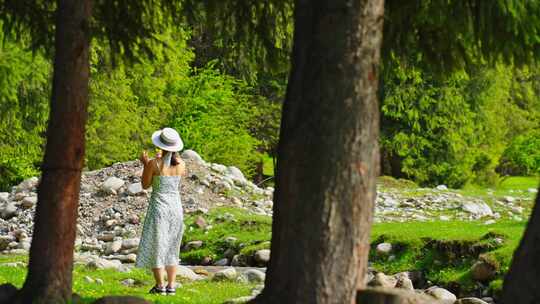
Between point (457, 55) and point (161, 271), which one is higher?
point (457, 55)

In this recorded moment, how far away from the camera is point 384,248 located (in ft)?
61.4

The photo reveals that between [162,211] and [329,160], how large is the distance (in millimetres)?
6750

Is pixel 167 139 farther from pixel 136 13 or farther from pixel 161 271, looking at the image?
pixel 136 13

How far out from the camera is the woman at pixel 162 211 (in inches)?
542

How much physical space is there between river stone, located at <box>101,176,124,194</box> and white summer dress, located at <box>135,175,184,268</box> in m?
12.9

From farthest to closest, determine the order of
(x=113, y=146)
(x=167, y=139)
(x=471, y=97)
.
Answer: (x=471, y=97) < (x=113, y=146) < (x=167, y=139)

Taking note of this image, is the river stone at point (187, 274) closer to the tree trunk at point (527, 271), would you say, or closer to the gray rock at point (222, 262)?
the gray rock at point (222, 262)

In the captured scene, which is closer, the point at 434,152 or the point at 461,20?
the point at 461,20

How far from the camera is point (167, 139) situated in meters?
13.7

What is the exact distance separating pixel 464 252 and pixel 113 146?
66.7ft

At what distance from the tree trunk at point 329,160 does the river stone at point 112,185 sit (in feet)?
63.7

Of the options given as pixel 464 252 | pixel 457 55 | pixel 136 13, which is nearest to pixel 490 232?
pixel 464 252

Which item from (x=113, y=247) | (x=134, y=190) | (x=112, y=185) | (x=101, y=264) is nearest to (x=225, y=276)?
(x=101, y=264)

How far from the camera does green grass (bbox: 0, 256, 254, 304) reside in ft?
42.1
